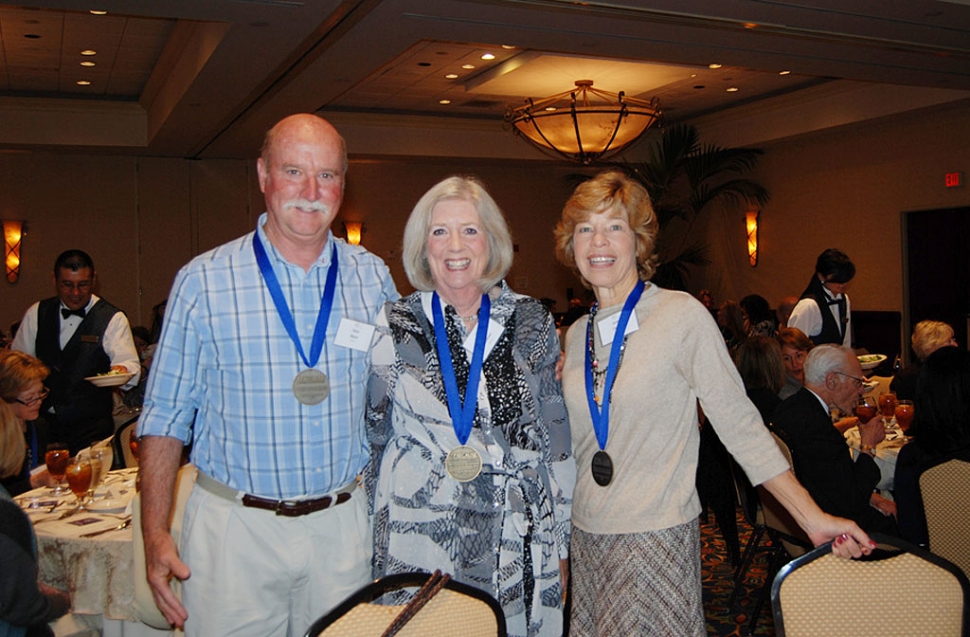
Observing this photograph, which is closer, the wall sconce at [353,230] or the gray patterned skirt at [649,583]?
the gray patterned skirt at [649,583]

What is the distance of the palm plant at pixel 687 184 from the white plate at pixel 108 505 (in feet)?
26.1

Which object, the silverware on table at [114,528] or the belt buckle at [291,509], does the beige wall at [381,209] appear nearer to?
the silverware on table at [114,528]

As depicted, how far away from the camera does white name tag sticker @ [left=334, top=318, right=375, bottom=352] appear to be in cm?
206

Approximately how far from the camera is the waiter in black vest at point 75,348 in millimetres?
5039

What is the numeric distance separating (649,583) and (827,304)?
5.15 m

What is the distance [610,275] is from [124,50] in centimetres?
772

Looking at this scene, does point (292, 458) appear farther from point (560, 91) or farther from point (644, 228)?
point (560, 91)

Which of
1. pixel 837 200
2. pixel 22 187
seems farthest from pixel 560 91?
pixel 22 187

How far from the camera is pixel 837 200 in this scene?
1114 cm

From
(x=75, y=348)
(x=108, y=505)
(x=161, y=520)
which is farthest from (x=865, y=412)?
(x=75, y=348)

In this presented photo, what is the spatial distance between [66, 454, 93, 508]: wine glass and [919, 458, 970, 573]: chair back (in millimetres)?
3123

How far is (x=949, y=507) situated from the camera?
121 inches

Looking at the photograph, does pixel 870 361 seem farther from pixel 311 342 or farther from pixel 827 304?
pixel 311 342

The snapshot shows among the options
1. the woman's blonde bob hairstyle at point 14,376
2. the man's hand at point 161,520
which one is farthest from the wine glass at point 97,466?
the man's hand at point 161,520
